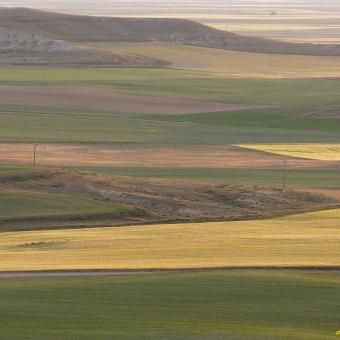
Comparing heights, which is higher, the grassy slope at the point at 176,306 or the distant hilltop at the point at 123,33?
the grassy slope at the point at 176,306

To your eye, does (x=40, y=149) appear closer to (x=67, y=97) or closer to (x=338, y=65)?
(x=67, y=97)

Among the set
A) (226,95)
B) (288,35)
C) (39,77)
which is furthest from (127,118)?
(288,35)

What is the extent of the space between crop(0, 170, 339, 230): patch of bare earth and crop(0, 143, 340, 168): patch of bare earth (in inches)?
312

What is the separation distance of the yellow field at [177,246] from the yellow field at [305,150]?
65.6ft

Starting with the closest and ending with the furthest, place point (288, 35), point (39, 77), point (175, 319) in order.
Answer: point (175, 319), point (39, 77), point (288, 35)

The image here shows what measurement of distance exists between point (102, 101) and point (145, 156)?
80.9 feet

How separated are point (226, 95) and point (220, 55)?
30539 mm

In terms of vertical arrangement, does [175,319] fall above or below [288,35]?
above

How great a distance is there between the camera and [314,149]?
5866 cm

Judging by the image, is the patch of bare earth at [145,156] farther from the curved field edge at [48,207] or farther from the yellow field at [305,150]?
the curved field edge at [48,207]

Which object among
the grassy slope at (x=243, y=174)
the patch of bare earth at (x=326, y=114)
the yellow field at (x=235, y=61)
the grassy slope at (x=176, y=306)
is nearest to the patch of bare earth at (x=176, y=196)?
the grassy slope at (x=243, y=174)

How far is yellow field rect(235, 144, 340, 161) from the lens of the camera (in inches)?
2215

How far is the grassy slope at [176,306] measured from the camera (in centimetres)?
2014

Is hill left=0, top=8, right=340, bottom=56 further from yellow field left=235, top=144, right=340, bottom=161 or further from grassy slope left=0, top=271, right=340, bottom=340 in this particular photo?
grassy slope left=0, top=271, right=340, bottom=340
